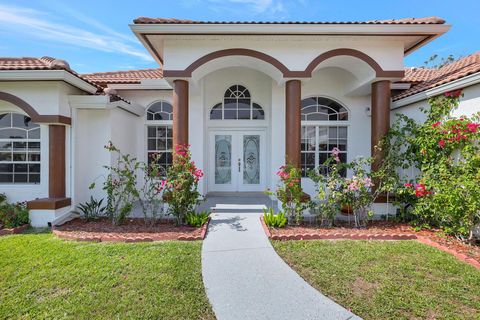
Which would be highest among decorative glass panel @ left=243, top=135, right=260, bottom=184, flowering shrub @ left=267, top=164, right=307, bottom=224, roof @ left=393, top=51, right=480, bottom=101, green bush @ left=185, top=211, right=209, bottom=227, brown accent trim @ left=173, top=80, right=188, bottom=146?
roof @ left=393, top=51, right=480, bottom=101

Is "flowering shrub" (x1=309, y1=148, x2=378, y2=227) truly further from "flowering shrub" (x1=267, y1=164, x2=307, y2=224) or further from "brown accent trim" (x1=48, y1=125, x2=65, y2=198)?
"brown accent trim" (x1=48, y1=125, x2=65, y2=198)

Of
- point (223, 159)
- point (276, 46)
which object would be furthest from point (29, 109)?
point (276, 46)

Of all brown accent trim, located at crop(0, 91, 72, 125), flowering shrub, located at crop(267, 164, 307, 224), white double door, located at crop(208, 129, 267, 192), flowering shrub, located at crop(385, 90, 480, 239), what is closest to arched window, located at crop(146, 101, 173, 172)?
white double door, located at crop(208, 129, 267, 192)

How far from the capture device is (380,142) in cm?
711

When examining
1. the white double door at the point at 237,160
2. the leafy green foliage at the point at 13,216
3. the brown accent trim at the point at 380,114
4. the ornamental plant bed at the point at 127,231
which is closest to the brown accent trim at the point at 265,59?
the brown accent trim at the point at 380,114

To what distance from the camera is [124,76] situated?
1119 cm

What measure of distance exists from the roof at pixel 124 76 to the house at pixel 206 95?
0.19m

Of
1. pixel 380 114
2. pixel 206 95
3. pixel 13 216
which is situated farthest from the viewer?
pixel 206 95

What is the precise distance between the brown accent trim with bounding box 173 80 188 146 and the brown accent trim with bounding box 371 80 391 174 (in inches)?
226

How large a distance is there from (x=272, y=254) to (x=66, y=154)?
680cm

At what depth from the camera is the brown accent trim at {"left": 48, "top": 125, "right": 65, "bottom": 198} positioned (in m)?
7.26

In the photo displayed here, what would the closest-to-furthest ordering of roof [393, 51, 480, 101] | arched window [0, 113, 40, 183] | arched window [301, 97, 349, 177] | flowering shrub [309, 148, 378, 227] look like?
roof [393, 51, 480, 101]
flowering shrub [309, 148, 378, 227]
arched window [0, 113, 40, 183]
arched window [301, 97, 349, 177]

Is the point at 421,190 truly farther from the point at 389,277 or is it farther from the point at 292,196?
the point at 292,196

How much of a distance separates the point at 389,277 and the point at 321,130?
6.72 m
